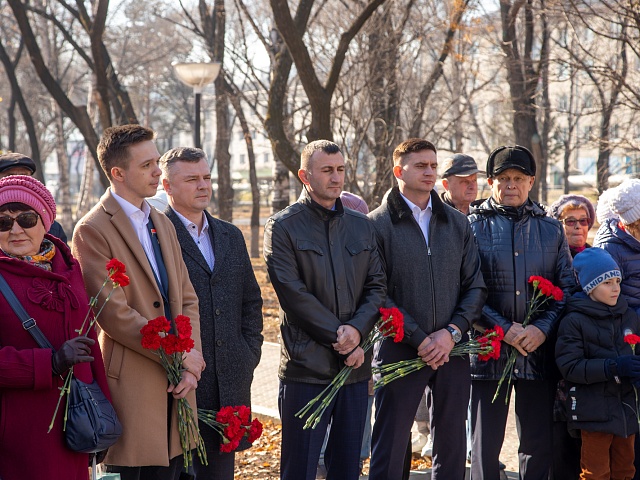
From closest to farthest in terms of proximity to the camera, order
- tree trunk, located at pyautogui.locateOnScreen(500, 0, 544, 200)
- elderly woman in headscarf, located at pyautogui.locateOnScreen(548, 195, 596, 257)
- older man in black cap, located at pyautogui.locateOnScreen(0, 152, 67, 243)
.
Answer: older man in black cap, located at pyautogui.locateOnScreen(0, 152, 67, 243), elderly woman in headscarf, located at pyautogui.locateOnScreen(548, 195, 596, 257), tree trunk, located at pyautogui.locateOnScreen(500, 0, 544, 200)

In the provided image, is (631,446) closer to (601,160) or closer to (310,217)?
(310,217)

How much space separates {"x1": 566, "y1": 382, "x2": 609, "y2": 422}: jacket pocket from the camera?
16.8 feet

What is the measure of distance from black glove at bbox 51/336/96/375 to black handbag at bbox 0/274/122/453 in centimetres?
9

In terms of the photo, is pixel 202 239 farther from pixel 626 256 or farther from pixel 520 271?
pixel 626 256

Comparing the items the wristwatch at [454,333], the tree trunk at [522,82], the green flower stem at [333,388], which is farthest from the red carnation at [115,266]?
the tree trunk at [522,82]

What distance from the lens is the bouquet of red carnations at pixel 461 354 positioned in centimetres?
496

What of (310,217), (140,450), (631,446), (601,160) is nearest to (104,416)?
(140,450)

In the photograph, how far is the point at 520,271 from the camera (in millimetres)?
5484

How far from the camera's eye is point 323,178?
4961 millimetres

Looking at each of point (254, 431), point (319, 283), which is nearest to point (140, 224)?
point (319, 283)

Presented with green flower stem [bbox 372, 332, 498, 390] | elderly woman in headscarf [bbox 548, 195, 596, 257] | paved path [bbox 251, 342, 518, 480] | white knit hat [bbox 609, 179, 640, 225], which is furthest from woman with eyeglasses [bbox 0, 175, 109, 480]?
elderly woman in headscarf [bbox 548, 195, 596, 257]

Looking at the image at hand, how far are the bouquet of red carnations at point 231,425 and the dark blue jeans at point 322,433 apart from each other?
0.44 metres

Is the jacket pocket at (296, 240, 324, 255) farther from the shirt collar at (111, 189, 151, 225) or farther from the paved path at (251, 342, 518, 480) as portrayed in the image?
the paved path at (251, 342, 518, 480)

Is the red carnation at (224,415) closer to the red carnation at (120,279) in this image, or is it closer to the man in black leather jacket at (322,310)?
the man in black leather jacket at (322,310)
